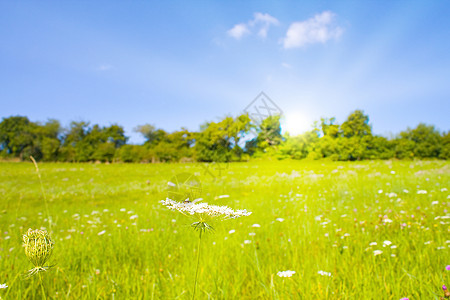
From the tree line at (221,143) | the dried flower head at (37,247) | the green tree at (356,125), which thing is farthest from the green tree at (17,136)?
the dried flower head at (37,247)

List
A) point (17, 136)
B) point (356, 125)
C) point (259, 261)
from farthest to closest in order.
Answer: point (17, 136) → point (356, 125) → point (259, 261)

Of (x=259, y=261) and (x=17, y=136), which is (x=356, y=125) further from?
(x=17, y=136)

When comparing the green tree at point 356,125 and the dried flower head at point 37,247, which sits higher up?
the green tree at point 356,125

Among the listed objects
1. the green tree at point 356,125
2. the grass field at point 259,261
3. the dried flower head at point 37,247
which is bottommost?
the grass field at point 259,261

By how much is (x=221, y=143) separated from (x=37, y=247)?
5.34m

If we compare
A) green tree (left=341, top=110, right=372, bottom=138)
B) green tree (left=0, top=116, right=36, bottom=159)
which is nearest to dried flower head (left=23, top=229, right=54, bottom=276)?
green tree (left=341, top=110, right=372, bottom=138)

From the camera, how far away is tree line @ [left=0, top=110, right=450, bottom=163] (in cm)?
612

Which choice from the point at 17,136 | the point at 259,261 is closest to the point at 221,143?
the point at 259,261

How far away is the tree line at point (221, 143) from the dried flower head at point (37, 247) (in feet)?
11.9

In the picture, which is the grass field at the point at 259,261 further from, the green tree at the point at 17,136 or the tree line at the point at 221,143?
the green tree at the point at 17,136

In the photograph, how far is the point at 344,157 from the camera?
19.0 m

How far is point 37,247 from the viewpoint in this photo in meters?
0.83

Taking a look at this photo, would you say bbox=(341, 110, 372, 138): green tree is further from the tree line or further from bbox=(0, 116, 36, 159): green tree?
bbox=(0, 116, 36, 159): green tree

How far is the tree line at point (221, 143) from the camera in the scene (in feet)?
20.1
